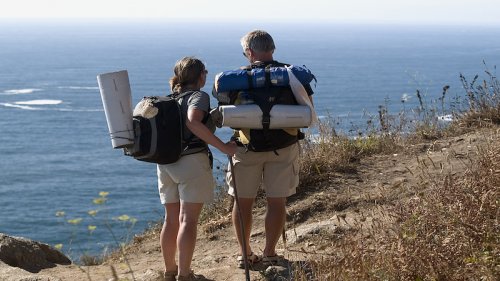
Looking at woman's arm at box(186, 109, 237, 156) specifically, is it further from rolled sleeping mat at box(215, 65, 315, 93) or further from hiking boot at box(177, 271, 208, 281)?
hiking boot at box(177, 271, 208, 281)

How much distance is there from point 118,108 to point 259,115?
0.94m

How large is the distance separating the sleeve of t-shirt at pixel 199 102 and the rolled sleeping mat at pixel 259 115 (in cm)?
Answer: 11

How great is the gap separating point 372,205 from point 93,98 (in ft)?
342

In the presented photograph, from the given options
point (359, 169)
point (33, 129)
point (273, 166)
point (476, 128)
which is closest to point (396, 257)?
point (273, 166)

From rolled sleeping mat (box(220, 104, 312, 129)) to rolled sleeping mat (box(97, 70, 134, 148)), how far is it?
0.64 meters

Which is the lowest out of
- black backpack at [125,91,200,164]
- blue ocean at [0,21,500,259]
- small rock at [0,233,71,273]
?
blue ocean at [0,21,500,259]

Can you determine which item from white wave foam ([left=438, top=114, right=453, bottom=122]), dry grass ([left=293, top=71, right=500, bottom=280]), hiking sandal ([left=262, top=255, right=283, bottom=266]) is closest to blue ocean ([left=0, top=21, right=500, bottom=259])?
white wave foam ([left=438, top=114, right=453, bottom=122])

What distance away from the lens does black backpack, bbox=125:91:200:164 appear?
591 centimetres

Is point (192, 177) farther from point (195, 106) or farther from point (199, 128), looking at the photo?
point (195, 106)

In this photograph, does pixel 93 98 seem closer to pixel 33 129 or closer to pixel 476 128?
pixel 33 129

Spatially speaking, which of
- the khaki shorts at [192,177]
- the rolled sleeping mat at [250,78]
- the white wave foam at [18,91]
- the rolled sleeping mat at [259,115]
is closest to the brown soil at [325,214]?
the khaki shorts at [192,177]

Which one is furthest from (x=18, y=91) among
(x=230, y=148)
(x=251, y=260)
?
(x=230, y=148)

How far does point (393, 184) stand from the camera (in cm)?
838

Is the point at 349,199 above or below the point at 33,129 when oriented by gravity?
above
